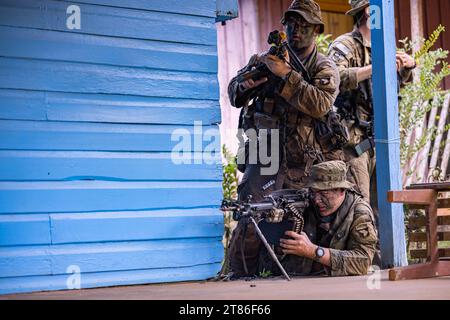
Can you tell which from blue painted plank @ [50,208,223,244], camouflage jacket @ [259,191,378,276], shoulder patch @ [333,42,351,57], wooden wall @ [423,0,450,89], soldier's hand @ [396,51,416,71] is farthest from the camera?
wooden wall @ [423,0,450,89]

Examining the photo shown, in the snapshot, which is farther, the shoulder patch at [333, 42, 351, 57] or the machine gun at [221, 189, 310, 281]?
the shoulder patch at [333, 42, 351, 57]

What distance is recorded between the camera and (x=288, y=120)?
21.5 ft

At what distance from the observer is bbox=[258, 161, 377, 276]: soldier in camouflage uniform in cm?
594

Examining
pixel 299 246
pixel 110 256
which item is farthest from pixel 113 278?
pixel 299 246

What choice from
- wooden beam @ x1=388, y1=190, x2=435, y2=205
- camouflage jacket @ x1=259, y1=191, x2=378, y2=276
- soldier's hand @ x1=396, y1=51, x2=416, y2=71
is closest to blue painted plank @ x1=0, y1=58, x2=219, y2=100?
camouflage jacket @ x1=259, y1=191, x2=378, y2=276

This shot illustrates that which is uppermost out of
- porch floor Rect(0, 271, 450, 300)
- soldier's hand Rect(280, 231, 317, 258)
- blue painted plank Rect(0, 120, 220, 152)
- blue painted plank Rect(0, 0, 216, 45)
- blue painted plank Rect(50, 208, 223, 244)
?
blue painted plank Rect(0, 0, 216, 45)

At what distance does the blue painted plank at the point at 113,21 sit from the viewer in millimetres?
5168

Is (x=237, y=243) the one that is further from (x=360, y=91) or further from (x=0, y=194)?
(x=0, y=194)

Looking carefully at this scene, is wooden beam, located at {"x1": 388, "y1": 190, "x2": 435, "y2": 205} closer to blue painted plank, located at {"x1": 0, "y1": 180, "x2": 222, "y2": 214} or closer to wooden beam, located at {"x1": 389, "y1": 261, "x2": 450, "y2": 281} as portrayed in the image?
wooden beam, located at {"x1": 389, "y1": 261, "x2": 450, "y2": 281}

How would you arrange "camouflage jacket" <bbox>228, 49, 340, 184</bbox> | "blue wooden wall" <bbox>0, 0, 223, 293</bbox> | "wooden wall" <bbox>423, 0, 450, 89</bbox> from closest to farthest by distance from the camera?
"blue wooden wall" <bbox>0, 0, 223, 293</bbox>, "camouflage jacket" <bbox>228, 49, 340, 184</bbox>, "wooden wall" <bbox>423, 0, 450, 89</bbox>

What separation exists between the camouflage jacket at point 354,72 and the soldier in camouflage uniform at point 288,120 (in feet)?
1.50

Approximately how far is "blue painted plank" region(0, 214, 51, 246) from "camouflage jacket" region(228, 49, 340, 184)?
77.4 inches

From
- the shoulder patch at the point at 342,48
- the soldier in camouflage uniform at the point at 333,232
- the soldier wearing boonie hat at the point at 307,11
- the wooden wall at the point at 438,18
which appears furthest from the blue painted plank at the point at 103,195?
the wooden wall at the point at 438,18

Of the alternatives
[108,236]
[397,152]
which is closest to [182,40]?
[108,236]
